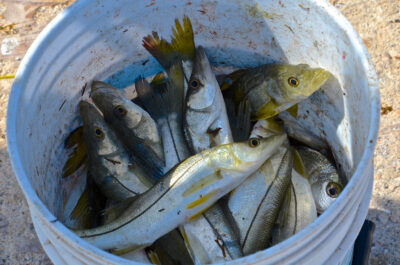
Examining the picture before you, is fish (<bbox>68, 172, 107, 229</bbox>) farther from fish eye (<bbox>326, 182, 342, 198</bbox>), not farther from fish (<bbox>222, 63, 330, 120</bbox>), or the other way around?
fish eye (<bbox>326, 182, 342, 198</bbox>)

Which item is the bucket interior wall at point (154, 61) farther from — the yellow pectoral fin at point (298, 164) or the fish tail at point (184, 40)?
the yellow pectoral fin at point (298, 164)

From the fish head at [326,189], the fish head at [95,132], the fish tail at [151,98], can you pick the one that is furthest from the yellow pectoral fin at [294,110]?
the fish head at [95,132]

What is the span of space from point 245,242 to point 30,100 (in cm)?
84

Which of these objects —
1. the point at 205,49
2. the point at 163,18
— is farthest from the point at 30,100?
the point at 205,49

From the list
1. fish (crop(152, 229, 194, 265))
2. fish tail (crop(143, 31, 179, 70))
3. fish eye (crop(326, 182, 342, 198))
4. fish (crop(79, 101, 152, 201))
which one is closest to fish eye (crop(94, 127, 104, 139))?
fish (crop(79, 101, 152, 201))

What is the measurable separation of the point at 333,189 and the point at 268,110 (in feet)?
1.30

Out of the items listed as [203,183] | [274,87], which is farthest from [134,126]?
[274,87]

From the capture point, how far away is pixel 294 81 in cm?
184

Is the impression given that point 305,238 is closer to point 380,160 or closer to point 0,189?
point 380,160

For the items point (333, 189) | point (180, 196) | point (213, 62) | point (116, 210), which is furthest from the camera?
point (213, 62)

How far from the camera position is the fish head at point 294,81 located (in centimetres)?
179

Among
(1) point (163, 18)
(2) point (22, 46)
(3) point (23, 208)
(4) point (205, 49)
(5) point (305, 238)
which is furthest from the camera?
(2) point (22, 46)

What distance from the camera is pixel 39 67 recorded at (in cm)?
160

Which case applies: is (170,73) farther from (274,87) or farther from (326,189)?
(326,189)
